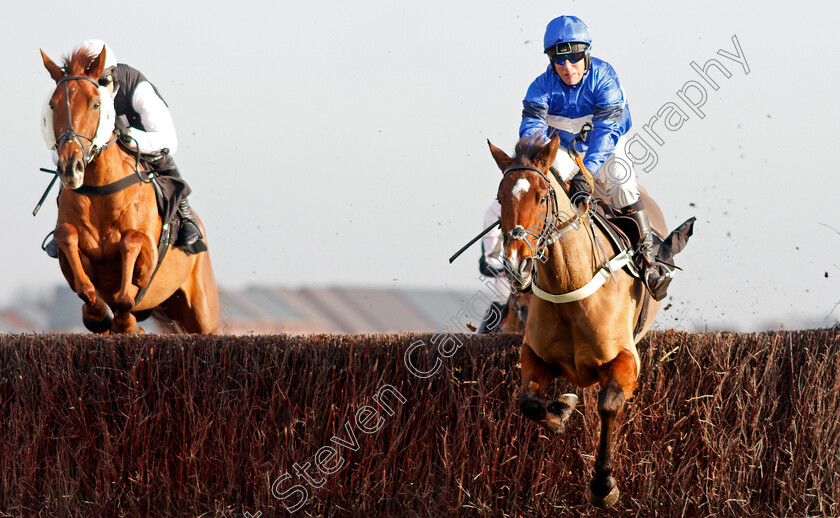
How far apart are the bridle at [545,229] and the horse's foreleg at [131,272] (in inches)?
141

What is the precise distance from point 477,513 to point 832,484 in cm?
213

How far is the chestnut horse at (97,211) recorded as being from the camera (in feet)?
21.4

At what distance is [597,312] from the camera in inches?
187

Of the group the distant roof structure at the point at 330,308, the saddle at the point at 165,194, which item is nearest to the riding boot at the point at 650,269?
the saddle at the point at 165,194

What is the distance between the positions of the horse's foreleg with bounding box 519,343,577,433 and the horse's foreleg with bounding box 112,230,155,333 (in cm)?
326

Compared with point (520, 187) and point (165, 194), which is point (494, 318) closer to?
point (165, 194)

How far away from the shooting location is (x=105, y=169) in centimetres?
688

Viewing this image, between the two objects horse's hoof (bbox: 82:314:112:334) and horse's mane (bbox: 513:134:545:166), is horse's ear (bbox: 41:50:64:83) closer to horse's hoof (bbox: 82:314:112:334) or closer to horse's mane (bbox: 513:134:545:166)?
horse's hoof (bbox: 82:314:112:334)

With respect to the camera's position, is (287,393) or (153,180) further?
(153,180)

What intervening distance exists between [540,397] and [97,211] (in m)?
3.85

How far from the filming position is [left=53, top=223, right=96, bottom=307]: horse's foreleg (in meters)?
6.71

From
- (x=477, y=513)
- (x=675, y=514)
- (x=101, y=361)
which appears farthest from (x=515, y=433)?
(x=101, y=361)

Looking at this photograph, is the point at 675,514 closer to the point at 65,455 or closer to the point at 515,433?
the point at 515,433

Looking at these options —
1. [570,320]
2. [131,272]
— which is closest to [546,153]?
[570,320]
